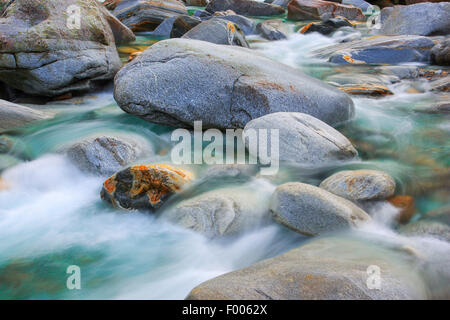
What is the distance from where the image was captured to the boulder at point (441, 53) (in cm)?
818

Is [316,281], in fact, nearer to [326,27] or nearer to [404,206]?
[404,206]

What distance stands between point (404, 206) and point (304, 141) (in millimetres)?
1315

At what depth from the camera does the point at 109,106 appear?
630 cm

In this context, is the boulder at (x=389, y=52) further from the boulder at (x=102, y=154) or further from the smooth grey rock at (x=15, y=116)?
the smooth grey rock at (x=15, y=116)

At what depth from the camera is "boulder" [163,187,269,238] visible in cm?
346

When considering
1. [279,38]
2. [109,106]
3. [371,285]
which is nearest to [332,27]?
[279,38]

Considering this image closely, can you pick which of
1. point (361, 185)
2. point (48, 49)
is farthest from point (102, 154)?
point (361, 185)

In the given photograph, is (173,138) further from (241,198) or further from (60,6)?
(60,6)

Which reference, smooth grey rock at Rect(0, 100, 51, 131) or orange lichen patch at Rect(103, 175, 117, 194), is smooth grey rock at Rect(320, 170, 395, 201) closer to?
orange lichen patch at Rect(103, 175, 117, 194)

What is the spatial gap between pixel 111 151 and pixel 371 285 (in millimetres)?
3182

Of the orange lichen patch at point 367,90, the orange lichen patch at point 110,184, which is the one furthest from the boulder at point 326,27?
the orange lichen patch at point 110,184

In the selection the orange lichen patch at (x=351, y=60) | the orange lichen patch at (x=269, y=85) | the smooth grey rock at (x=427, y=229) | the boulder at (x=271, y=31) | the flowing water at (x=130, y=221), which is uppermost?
the orange lichen patch at (x=269, y=85)

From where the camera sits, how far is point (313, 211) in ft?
11.0

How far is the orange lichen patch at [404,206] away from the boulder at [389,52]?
5600 mm
